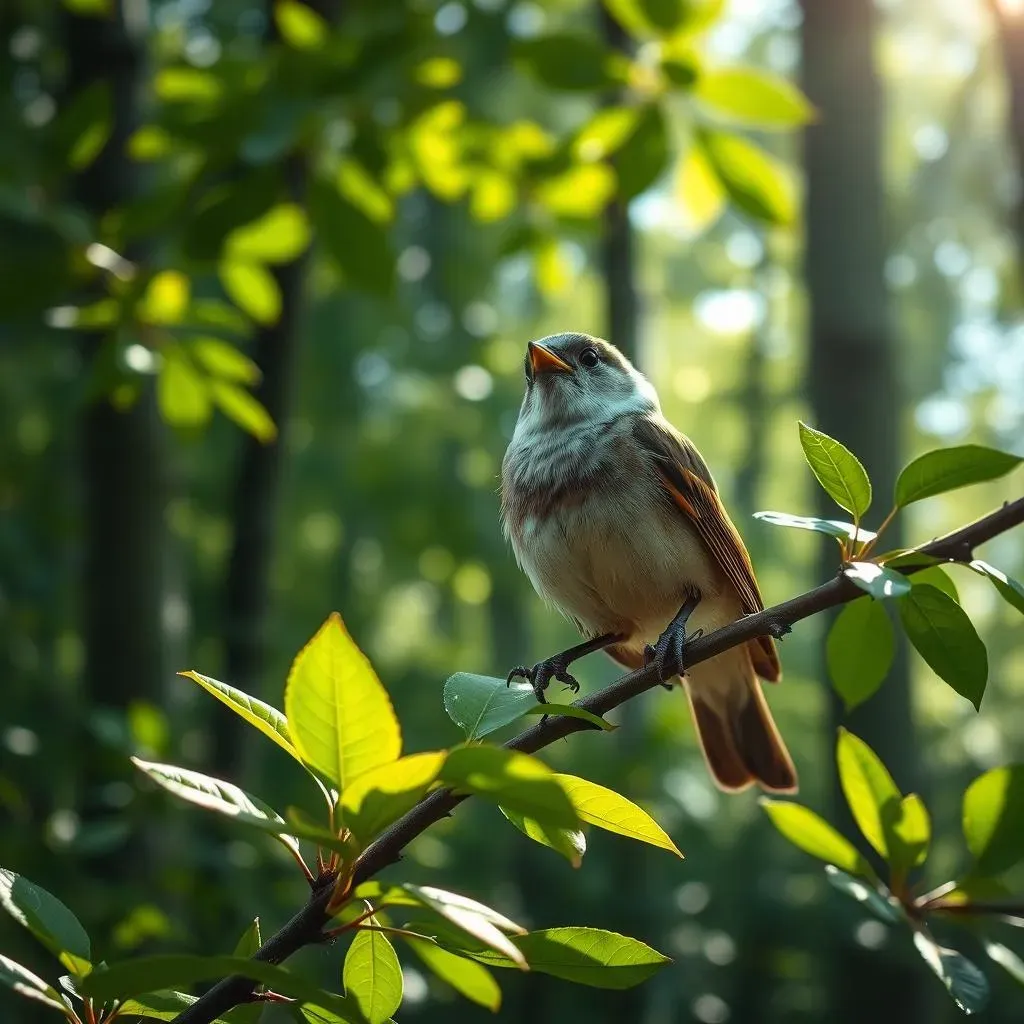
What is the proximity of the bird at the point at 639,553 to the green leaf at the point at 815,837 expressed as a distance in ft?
2.99

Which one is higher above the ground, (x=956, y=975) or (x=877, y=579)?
(x=877, y=579)

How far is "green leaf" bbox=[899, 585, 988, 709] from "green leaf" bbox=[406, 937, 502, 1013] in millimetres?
666

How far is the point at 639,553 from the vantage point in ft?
9.78

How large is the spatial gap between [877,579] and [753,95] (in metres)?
2.10

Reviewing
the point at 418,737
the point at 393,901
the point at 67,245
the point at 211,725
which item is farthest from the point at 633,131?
the point at 418,737

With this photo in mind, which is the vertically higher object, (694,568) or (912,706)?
(694,568)

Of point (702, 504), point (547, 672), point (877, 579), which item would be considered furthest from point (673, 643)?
point (877, 579)

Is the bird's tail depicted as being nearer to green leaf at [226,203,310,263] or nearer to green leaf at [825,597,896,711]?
green leaf at [825,597,896,711]

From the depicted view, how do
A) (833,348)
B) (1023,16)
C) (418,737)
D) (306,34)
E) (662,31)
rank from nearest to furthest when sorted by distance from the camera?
(662,31), (306,34), (1023,16), (833,348), (418,737)

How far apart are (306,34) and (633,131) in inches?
43.4

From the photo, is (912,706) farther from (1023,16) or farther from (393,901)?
(393,901)

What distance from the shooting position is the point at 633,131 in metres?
3.12

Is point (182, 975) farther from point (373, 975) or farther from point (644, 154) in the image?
point (644, 154)

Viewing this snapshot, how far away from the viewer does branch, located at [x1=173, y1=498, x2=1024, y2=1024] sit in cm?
128
